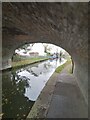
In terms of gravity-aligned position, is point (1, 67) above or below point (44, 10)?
below

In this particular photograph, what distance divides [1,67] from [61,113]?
12488 mm

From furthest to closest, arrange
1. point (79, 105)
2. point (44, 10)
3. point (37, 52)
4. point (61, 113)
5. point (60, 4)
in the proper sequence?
point (37, 52)
point (79, 105)
point (61, 113)
point (44, 10)
point (60, 4)

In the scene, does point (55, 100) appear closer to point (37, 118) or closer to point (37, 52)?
point (37, 118)

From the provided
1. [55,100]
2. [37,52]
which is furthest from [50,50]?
[55,100]

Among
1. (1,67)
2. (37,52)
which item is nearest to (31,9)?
(1,67)

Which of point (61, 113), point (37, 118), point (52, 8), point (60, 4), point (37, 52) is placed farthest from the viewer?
point (37, 52)

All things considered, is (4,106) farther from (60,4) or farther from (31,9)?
(60,4)

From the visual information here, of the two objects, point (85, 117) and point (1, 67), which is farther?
point (1, 67)

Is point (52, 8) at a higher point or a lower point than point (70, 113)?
higher

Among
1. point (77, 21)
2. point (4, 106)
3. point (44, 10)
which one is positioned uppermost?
point (44, 10)

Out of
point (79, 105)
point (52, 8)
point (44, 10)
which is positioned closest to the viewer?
point (52, 8)

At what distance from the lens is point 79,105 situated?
6.62 m

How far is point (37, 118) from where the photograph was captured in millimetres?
5273

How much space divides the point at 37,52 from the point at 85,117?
56725 millimetres
